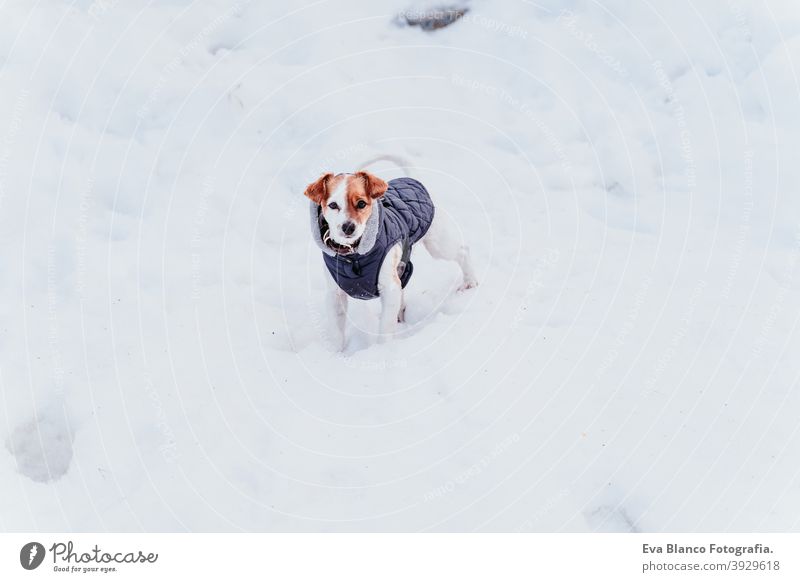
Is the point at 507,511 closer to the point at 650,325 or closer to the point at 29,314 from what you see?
the point at 650,325

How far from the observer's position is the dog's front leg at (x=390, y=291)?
3.66 meters

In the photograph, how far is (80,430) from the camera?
370cm

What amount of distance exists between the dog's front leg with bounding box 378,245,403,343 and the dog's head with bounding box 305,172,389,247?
0.30m

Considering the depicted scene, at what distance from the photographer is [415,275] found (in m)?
4.39

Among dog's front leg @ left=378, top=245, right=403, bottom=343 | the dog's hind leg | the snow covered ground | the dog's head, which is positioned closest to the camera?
the dog's head

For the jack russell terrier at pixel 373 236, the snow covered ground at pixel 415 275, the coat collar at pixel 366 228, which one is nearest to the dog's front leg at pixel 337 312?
the jack russell terrier at pixel 373 236

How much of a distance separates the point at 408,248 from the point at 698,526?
6.25ft

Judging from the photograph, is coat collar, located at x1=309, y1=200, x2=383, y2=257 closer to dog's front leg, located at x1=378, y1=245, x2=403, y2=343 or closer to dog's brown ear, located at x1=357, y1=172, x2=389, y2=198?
dog's brown ear, located at x1=357, y1=172, x2=389, y2=198

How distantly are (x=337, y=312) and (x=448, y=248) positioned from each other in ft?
2.36

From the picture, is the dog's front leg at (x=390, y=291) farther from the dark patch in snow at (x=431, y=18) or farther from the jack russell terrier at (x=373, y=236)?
the dark patch in snow at (x=431, y=18)

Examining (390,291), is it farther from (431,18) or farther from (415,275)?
(431,18)

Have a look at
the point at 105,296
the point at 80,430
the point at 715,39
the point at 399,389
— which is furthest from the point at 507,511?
the point at 715,39

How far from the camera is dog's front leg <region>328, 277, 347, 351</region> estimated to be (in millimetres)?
3949

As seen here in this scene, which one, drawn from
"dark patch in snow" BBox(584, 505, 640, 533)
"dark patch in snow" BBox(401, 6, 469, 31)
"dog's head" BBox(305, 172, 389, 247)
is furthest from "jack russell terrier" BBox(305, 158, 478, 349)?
"dark patch in snow" BBox(401, 6, 469, 31)
